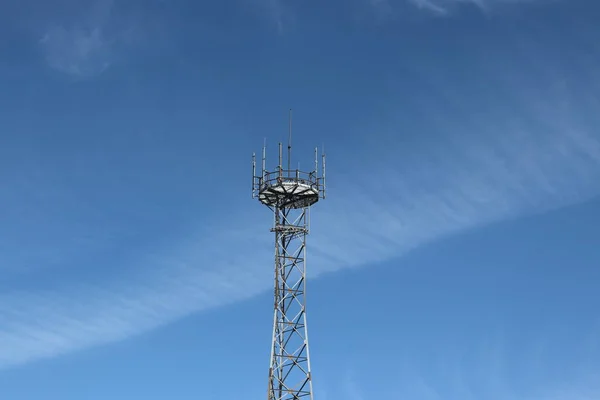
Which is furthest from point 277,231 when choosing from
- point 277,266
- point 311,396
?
point 311,396

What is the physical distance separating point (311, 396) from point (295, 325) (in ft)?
22.8

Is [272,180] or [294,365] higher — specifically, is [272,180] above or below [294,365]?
above

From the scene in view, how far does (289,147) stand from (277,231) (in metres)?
8.89

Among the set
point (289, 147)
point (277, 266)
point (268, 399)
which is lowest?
point (268, 399)

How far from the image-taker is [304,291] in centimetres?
17062

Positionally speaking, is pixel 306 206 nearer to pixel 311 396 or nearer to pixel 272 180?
pixel 272 180

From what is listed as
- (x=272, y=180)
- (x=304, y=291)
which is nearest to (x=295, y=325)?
(x=304, y=291)

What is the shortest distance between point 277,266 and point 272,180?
27.3 ft

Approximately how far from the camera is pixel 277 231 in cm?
17162

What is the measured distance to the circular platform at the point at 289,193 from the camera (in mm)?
171375

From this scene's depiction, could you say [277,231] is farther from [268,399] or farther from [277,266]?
[268,399]

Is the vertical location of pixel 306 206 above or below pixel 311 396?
above

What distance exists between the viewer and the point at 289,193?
17162 centimetres

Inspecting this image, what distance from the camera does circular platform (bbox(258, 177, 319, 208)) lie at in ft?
562
